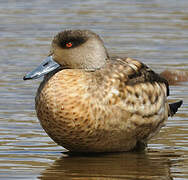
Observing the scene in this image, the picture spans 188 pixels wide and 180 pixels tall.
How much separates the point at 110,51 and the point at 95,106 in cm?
544

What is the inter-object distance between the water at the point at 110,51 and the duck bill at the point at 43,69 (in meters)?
0.75

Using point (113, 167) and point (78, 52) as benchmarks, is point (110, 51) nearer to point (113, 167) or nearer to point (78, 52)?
point (78, 52)

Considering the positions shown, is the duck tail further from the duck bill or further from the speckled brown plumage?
the duck bill

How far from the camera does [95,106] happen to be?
23.9ft

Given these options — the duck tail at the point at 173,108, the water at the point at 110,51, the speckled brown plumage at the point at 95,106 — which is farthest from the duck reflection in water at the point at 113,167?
the duck tail at the point at 173,108

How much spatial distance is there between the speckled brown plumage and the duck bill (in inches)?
1.9

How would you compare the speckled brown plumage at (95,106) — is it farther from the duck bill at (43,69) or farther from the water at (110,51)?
the water at (110,51)

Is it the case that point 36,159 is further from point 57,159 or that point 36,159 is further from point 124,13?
point 124,13

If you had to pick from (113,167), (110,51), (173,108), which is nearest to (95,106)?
(113,167)

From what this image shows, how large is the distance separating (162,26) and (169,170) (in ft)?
25.3

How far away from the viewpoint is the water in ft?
23.9

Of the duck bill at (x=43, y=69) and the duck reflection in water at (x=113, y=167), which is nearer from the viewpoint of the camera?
the duck reflection in water at (x=113, y=167)

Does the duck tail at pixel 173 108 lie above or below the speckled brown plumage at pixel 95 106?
below

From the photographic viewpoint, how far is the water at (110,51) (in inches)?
287
